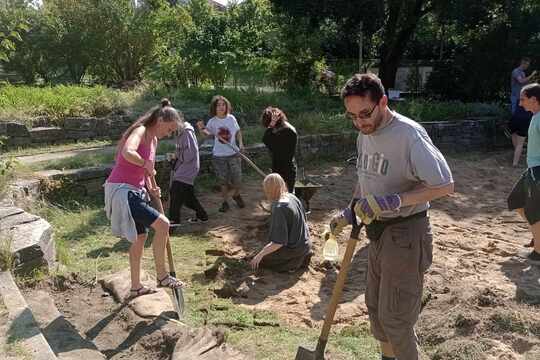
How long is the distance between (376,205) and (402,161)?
0.28 metres

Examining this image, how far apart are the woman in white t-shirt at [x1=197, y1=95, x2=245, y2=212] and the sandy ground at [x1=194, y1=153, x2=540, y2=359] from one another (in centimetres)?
49

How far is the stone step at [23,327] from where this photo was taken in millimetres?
2986

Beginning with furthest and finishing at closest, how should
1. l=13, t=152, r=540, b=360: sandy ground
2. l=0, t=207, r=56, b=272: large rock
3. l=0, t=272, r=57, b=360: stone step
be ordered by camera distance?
l=0, t=207, r=56, b=272: large rock < l=13, t=152, r=540, b=360: sandy ground < l=0, t=272, r=57, b=360: stone step

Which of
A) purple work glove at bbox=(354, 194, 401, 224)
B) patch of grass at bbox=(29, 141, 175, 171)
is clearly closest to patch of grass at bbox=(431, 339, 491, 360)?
purple work glove at bbox=(354, 194, 401, 224)

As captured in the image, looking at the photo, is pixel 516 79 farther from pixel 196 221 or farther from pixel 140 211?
pixel 140 211

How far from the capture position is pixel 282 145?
6586 millimetres

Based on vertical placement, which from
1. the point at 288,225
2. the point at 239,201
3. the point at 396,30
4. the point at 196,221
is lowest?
the point at 196,221

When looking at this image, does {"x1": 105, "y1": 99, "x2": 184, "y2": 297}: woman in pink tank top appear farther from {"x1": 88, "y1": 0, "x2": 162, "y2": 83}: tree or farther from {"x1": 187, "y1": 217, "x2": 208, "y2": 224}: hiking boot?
{"x1": 88, "y1": 0, "x2": 162, "y2": 83}: tree

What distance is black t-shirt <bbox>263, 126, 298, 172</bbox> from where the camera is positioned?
6.53 meters

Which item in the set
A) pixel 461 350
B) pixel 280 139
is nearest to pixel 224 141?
pixel 280 139

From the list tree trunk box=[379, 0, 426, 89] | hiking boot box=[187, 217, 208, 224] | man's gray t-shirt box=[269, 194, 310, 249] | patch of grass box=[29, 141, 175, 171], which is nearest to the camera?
man's gray t-shirt box=[269, 194, 310, 249]

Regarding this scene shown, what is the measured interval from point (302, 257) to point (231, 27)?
10922 mm

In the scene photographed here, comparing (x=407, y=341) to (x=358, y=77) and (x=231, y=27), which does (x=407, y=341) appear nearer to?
(x=358, y=77)

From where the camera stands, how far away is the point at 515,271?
532 cm
